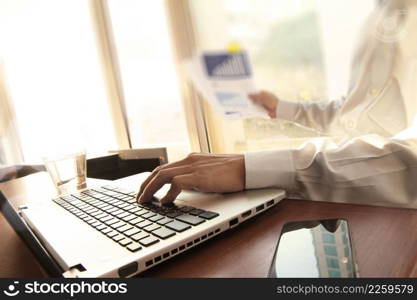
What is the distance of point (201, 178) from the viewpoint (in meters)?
0.38

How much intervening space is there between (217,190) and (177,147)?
3.60 ft

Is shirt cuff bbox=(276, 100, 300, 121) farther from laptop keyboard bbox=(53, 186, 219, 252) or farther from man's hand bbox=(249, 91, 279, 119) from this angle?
laptop keyboard bbox=(53, 186, 219, 252)

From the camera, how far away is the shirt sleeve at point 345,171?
1.20 feet

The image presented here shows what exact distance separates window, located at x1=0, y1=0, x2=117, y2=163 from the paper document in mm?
1211

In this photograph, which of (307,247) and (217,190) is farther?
(217,190)

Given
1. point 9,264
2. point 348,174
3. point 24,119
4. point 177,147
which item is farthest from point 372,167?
point 24,119

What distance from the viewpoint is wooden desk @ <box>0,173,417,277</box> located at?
0.22 meters

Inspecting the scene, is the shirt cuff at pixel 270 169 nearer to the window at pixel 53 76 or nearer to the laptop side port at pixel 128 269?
the laptop side port at pixel 128 269

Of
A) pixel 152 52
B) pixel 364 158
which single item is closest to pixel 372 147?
pixel 364 158

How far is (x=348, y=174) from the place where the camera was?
14.9 inches

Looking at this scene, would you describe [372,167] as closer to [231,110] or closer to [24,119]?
[231,110]

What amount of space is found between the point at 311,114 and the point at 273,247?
38 centimetres

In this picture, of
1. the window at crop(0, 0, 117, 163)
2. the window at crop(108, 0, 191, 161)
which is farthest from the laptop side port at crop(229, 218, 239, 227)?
the window at crop(0, 0, 117, 163)

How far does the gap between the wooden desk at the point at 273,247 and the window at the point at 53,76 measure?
1365 mm
